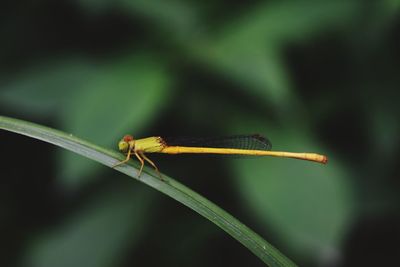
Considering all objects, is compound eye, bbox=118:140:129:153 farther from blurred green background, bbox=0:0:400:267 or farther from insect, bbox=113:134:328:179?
blurred green background, bbox=0:0:400:267

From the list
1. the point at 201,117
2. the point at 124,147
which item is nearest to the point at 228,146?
the point at 201,117

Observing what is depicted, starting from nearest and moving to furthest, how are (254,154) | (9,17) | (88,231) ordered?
(254,154) → (88,231) → (9,17)

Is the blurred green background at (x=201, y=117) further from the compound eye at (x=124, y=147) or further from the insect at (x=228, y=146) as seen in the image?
the compound eye at (x=124, y=147)

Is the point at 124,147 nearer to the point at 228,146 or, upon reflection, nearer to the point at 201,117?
the point at 228,146

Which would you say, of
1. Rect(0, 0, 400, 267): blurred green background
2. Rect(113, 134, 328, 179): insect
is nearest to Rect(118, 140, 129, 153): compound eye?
Rect(113, 134, 328, 179): insect

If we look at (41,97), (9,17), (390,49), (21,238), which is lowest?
(21,238)

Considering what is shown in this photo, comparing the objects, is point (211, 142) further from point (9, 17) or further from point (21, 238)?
point (9, 17)

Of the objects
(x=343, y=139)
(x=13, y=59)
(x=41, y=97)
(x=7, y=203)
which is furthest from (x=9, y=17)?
(x=343, y=139)

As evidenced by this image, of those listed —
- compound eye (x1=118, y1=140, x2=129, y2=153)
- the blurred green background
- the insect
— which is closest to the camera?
compound eye (x1=118, y1=140, x2=129, y2=153)
